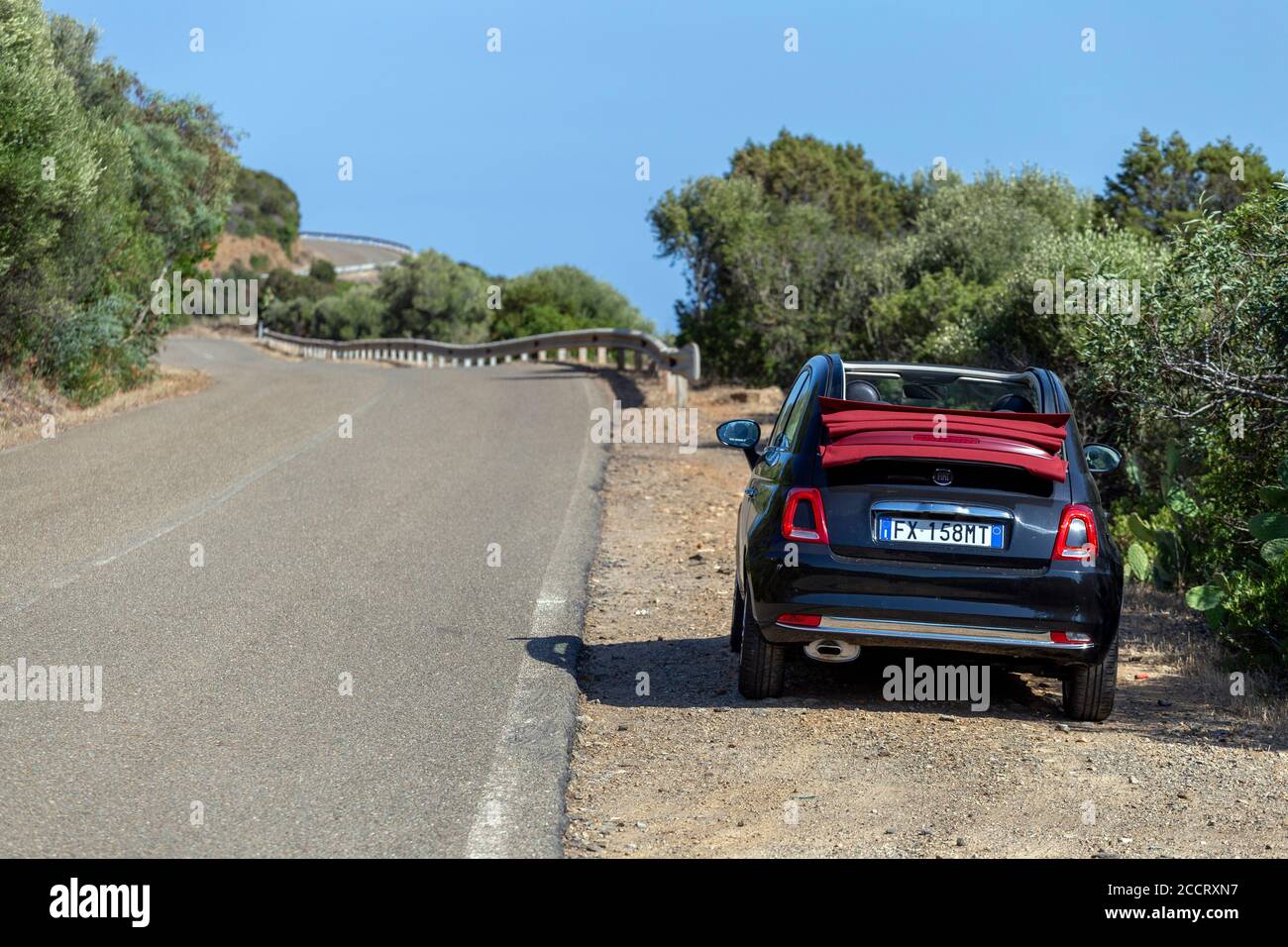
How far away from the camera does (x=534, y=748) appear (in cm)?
643

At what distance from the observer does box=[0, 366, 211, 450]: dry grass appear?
18484mm

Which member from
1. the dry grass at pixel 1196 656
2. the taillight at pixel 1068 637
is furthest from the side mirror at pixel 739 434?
the dry grass at pixel 1196 656

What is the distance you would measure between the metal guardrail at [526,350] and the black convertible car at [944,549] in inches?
631

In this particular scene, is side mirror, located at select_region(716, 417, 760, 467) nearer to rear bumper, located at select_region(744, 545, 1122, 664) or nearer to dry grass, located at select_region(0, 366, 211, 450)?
rear bumper, located at select_region(744, 545, 1122, 664)

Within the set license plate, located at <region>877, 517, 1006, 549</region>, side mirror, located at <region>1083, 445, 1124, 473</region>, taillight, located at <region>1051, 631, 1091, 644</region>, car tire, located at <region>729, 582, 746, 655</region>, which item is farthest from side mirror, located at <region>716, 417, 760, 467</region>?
taillight, located at <region>1051, 631, 1091, 644</region>

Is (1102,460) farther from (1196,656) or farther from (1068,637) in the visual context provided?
(1196,656)

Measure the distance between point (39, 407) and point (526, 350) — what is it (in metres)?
24.0

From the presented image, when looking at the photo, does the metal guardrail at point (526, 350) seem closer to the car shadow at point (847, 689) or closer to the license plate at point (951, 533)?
the car shadow at point (847, 689)

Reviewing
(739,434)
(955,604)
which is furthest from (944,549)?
(739,434)

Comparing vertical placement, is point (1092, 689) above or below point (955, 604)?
below
